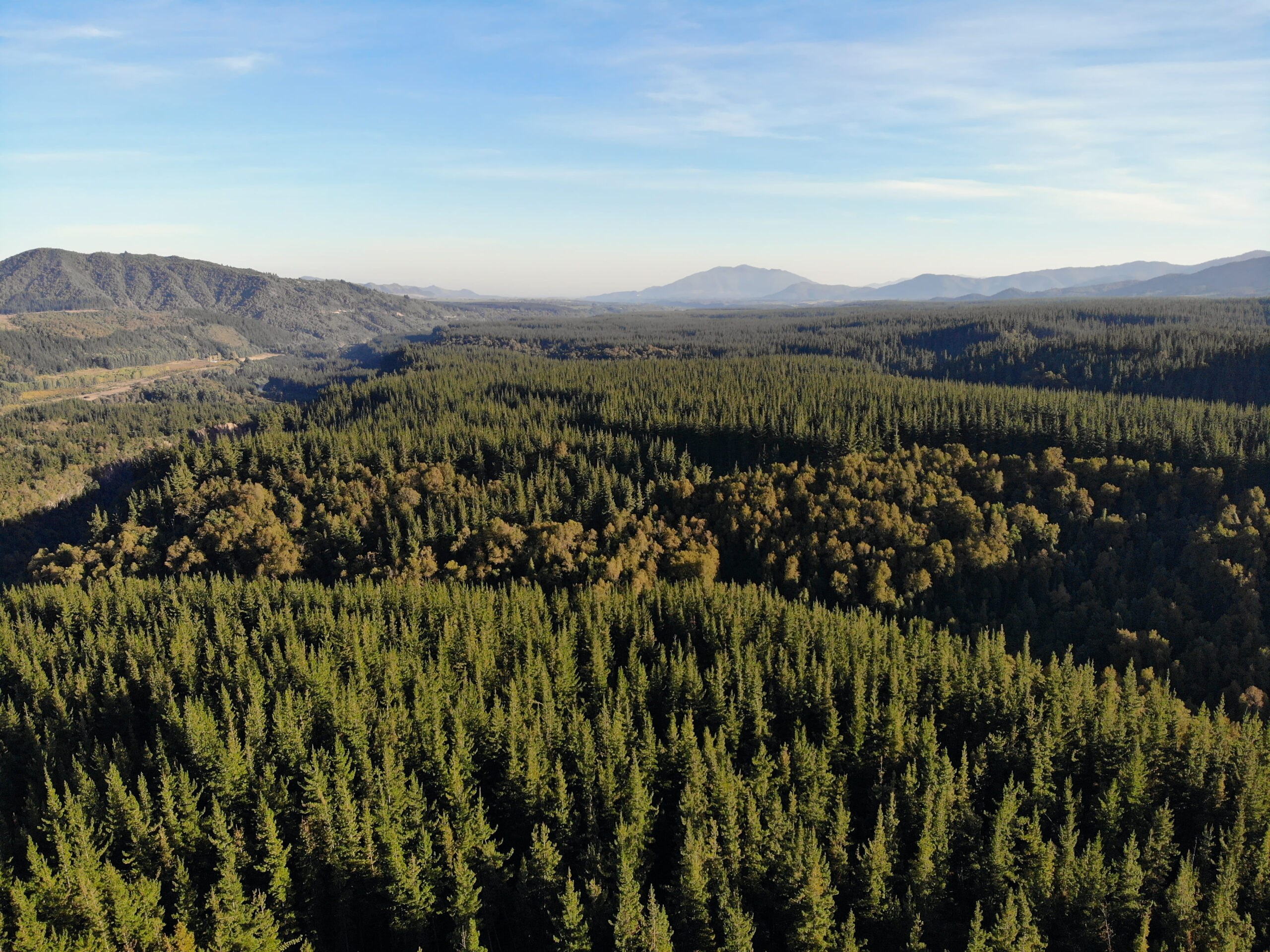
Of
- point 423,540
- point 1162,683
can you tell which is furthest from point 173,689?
point 1162,683

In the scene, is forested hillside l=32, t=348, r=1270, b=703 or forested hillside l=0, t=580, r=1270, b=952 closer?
forested hillside l=0, t=580, r=1270, b=952

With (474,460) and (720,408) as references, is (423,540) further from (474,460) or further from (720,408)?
(720,408)

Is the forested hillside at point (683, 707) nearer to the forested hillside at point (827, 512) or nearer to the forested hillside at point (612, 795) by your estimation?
the forested hillside at point (612, 795)

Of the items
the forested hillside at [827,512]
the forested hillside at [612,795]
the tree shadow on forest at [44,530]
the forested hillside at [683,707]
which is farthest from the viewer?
the tree shadow on forest at [44,530]

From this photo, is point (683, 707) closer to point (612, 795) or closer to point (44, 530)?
point (612, 795)

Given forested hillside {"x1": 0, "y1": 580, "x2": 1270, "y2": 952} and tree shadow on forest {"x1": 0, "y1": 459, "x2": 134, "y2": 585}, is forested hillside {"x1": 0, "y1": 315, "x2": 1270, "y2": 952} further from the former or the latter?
tree shadow on forest {"x1": 0, "y1": 459, "x2": 134, "y2": 585}

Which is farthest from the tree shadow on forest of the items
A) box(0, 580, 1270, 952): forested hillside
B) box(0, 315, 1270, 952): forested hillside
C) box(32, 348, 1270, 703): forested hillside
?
Result: box(0, 580, 1270, 952): forested hillside

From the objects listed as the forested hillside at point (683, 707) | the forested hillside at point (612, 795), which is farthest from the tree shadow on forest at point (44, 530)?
the forested hillside at point (612, 795)
